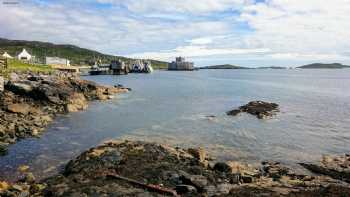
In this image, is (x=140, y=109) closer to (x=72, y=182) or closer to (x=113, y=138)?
(x=113, y=138)

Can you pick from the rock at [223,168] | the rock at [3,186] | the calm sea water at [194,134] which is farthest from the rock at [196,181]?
the rock at [3,186]

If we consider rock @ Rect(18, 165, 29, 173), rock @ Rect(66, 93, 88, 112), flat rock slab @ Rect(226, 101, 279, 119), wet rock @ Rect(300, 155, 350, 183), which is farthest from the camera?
flat rock slab @ Rect(226, 101, 279, 119)

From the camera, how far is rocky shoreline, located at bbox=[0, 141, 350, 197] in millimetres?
21672

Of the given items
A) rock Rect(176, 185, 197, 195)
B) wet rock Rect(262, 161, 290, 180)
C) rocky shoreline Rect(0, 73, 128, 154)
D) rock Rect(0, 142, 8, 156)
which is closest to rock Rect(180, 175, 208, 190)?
rock Rect(176, 185, 197, 195)

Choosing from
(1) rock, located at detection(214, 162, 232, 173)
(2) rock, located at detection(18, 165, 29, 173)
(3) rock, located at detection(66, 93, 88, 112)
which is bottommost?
(2) rock, located at detection(18, 165, 29, 173)

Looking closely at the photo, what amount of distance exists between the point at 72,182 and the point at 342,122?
43938 millimetres

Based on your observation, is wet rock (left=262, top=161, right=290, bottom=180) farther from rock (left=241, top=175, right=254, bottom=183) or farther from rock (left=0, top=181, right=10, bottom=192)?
rock (left=0, top=181, right=10, bottom=192)

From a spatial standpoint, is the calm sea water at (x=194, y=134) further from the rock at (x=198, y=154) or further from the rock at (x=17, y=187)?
the rock at (x=17, y=187)

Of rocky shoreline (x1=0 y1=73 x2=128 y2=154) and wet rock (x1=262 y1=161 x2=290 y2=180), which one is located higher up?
rocky shoreline (x1=0 y1=73 x2=128 y2=154)

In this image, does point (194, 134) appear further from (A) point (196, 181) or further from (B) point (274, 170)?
(A) point (196, 181)

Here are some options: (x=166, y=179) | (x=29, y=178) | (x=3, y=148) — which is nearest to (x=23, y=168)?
(x=29, y=178)

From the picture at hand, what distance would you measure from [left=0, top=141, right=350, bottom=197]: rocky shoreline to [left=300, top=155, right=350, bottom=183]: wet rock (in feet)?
0.82

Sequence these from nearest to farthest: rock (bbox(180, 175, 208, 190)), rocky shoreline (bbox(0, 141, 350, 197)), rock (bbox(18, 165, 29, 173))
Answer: rocky shoreline (bbox(0, 141, 350, 197)), rock (bbox(180, 175, 208, 190)), rock (bbox(18, 165, 29, 173))

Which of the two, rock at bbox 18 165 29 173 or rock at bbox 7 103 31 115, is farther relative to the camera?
rock at bbox 7 103 31 115
